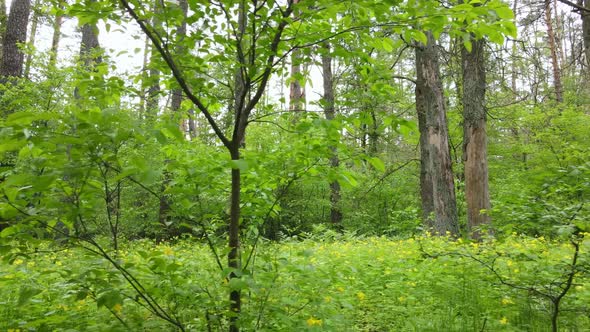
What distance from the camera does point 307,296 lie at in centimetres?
291

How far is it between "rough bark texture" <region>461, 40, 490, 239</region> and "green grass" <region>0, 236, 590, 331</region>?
341cm

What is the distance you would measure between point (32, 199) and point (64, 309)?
5.73 feet

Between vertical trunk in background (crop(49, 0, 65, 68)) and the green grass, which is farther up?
vertical trunk in background (crop(49, 0, 65, 68))

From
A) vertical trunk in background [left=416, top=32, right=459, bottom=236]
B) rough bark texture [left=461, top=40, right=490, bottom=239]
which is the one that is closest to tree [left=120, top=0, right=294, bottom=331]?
vertical trunk in background [left=416, top=32, right=459, bottom=236]

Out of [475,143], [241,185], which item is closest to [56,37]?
[475,143]

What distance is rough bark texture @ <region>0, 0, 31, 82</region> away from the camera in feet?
30.1

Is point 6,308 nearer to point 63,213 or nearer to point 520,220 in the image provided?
point 63,213

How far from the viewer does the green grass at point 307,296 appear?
2137mm

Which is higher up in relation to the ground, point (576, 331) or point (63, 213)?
point (63, 213)

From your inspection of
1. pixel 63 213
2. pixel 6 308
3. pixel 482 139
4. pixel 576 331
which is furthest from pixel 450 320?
pixel 482 139

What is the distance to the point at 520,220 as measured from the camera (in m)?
2.77

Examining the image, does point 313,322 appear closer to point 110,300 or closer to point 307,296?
point 307,296

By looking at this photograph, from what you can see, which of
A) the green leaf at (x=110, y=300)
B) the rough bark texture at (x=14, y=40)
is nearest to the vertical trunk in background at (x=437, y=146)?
the green leaf at (x=110, y=300)

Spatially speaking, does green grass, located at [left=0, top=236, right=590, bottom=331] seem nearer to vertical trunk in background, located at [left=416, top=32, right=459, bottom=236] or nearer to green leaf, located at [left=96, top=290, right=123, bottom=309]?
green leaf, located at [left=96, top=290, right=123, bottom=309]
